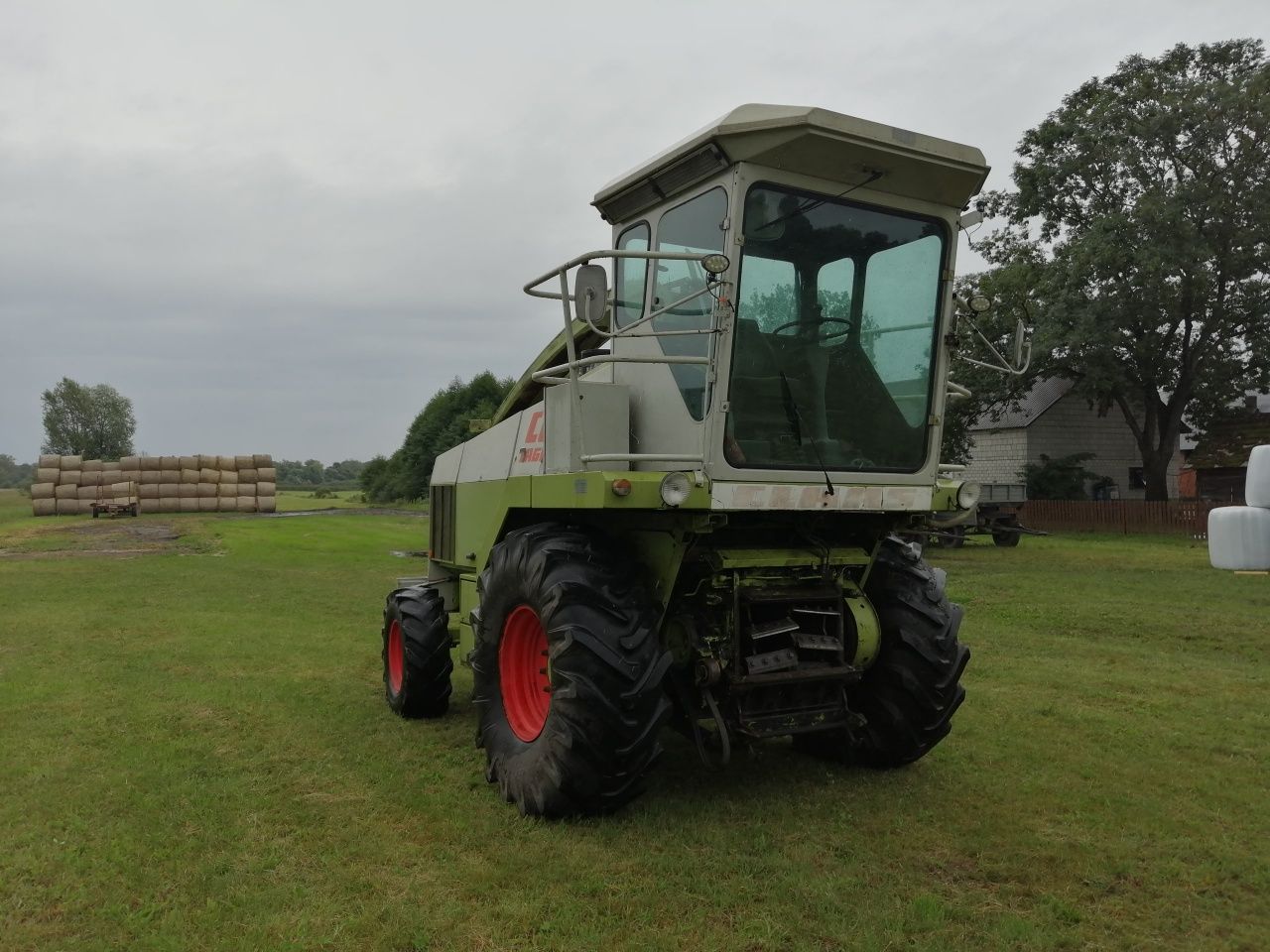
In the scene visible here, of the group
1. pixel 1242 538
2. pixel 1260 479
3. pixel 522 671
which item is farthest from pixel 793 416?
pixel 1260 479

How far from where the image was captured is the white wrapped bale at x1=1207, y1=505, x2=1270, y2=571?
16.8 m

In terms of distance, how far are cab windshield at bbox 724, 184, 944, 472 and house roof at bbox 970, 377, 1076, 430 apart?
30209 mm

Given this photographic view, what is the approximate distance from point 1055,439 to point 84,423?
214 feet

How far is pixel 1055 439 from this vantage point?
3506 centimetres

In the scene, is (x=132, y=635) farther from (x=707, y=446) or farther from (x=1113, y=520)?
(x=1113, y=520)

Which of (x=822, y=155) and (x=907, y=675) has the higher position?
(x=822, y=155)

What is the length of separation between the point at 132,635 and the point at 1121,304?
83.8 ft

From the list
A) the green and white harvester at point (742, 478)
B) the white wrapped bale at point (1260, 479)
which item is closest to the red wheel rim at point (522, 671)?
the green and white harvester at point (742, 478)

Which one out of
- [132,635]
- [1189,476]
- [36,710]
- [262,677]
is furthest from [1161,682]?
[1189,476]

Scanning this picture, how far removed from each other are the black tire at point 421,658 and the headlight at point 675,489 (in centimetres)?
300

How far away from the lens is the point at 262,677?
8133mm

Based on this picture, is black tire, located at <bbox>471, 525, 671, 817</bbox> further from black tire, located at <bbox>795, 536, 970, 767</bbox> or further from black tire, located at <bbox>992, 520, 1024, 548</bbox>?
black tire, located at <bbox>992, 520, 1024, 548</bbox>

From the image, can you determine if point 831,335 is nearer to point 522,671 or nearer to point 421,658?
point 522,671

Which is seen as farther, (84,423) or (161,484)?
(84,423)
